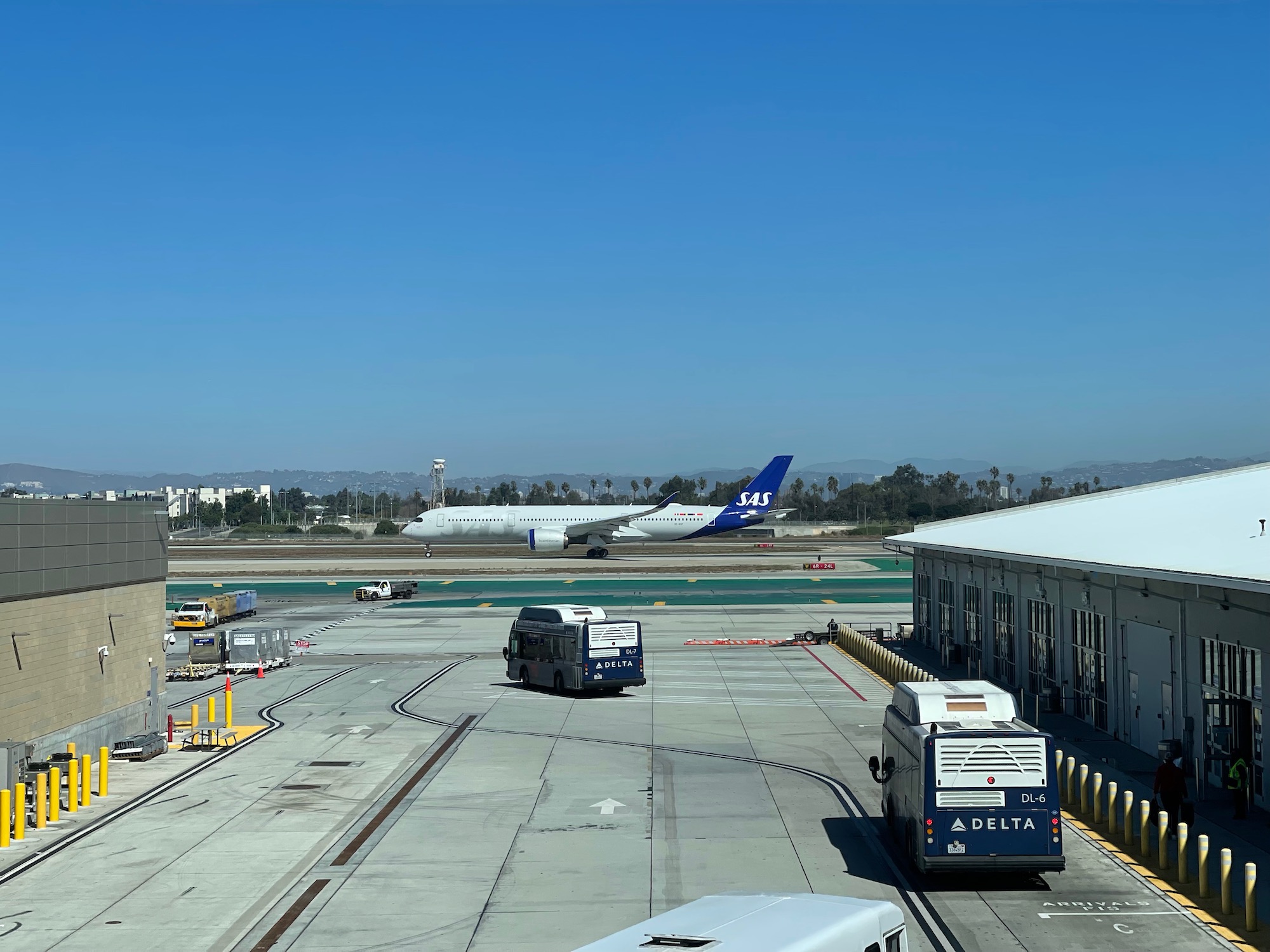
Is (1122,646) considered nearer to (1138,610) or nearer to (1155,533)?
(1138,610)

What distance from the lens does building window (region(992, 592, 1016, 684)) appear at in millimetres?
43531

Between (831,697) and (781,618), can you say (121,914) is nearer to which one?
(831,697)

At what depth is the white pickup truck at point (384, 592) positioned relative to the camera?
84750 mm

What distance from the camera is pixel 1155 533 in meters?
32.2

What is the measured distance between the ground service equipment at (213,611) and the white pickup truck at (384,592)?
9.52 metres

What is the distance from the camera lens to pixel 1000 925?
17.3m

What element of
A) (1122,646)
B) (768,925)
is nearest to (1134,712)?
(1122,646)

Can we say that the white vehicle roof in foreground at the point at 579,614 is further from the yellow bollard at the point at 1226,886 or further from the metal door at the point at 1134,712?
the yellow bollard at the point at 1226,886

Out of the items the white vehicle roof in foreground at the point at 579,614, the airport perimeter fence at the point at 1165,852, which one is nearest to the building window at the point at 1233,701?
the airport perimeter fence at the point at 1165,852

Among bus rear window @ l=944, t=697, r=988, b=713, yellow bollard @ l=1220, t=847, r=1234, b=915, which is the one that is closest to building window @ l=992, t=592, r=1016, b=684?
bus rear window @ l=944, t=697, r=988, b=713

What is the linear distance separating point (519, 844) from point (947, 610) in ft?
117

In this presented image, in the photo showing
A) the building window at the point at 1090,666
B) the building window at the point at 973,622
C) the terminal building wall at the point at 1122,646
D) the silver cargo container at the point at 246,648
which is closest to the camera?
the terminal building wall at the point at 1122,646

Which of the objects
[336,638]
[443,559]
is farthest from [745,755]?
[443,559]

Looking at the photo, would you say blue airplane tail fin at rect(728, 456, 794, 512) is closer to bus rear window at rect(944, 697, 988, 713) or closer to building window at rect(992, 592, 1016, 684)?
building window at rect(992, 592, 1016, 684)
